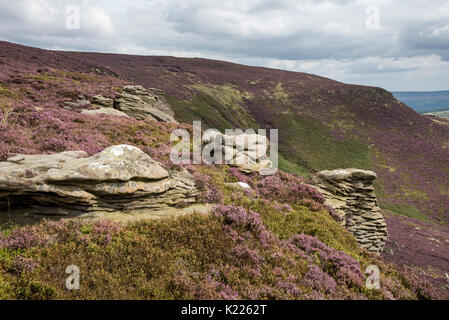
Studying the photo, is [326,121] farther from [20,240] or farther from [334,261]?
[20,240]

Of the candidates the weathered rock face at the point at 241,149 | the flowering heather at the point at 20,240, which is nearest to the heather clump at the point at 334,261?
the weathered rock face at the point at 241,149

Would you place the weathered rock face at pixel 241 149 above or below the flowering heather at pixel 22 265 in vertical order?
above

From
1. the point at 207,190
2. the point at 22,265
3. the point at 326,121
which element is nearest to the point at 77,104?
the point at 207,190

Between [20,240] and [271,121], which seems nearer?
[20,240]

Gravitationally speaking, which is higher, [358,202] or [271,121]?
[271,121]

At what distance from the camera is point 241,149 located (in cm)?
1812

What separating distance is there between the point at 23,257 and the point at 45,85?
100 ft

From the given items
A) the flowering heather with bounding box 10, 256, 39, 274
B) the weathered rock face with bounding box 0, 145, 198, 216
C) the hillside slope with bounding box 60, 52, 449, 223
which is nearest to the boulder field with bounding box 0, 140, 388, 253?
the weathered rock face with bounding box 0, 145, 198, 216

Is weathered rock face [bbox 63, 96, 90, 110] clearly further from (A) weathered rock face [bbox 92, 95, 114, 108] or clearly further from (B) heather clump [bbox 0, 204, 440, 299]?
(B) heather clump [bbox 0, 204, 440, 299]

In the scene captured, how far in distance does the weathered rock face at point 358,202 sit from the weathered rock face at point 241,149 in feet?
16.4

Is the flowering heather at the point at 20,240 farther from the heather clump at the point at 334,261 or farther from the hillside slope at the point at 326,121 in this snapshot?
the hillside slope at the point at 326,121

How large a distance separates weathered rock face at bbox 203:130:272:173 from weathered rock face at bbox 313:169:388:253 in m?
5.01

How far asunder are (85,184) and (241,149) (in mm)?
11334

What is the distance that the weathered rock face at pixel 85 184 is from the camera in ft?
27.6
